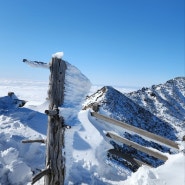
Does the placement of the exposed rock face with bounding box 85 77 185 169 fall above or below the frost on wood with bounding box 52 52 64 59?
below

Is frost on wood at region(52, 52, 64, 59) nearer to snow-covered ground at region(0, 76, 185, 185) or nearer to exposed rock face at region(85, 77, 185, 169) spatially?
snow-covered ground at region(0, 76, 185, 185)

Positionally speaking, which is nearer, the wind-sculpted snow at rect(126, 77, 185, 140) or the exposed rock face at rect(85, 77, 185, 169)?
the exposed rock face at rect(85, 77, 185, 169)

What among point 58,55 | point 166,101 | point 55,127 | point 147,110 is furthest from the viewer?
point 166,101

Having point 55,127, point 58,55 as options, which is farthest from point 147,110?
point 58,55

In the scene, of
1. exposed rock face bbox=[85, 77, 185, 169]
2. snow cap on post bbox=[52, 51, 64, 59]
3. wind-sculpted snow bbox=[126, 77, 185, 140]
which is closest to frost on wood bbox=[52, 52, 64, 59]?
snow cap on post bbox=[52, 51, 64, 59]

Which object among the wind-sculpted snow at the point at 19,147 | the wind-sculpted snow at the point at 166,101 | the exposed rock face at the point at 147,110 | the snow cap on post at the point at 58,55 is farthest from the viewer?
the wind-sculpted snow at the point at 166,101

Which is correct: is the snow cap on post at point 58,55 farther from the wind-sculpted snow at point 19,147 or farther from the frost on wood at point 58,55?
the wind-sculpted snow at point 19,147

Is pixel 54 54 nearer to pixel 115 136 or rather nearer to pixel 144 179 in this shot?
pixel 144 179

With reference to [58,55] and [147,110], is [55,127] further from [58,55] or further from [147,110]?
[147,110]

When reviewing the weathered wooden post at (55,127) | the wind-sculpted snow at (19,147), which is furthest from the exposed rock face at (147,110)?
the weathered wooden post at (55,127)
